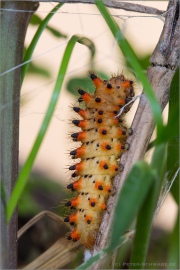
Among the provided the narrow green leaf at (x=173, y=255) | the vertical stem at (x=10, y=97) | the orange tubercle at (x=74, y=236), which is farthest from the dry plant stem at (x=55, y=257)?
the narrow green leaf at (x=173, y=255)

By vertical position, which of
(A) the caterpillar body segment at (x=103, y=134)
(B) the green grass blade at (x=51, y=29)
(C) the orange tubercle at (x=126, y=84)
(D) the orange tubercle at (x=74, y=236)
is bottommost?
(D) the orange tubercle at (x=74, y=236)

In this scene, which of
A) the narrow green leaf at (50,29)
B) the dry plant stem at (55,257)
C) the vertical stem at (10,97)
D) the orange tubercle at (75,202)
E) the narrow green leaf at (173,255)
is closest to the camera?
the narrow green leaf at (173,255)

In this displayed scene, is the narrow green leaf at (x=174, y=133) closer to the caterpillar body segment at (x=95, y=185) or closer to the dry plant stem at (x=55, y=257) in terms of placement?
the caterpillar body segment at (x=95, y=185)

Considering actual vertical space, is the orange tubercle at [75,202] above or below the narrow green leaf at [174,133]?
below

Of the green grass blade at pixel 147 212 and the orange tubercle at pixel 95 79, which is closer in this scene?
the green grass blade at pixel 147 212

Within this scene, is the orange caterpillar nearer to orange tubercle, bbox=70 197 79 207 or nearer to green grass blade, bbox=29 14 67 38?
orange tubercle, bbox=70 197 79 207

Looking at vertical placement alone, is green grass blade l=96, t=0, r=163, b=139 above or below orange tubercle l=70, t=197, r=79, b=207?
above

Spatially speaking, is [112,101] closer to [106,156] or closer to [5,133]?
[106,156]

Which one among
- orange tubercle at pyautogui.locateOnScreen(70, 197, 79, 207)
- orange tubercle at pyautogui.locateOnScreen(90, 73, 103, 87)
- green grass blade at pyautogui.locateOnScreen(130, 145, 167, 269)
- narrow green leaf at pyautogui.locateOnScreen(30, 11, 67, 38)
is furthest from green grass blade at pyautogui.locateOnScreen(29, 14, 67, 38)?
green grass blade at pyautogui.locateOnScreen(130, 145, 167, 269)

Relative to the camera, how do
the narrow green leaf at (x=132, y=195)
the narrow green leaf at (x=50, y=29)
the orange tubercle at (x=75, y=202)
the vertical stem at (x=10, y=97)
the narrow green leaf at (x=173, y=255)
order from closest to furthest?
the narrow green leaf at (x=132, y=195)
the narrow green leaf at (x=173, y=255)
the vertical stem at (x=10, y=97)
the orange tubercle at (x=75, y=202)
the narrow green leaf at (x=50, y=29)
